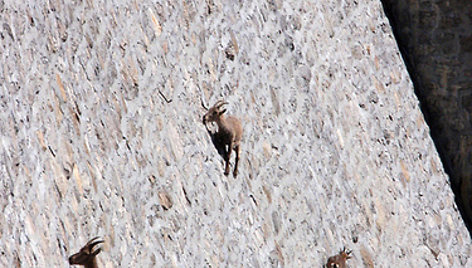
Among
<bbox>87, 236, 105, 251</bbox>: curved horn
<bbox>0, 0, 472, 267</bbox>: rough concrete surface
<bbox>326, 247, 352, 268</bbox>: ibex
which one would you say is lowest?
<bbox>326, 247, 352, 268</bbox>: ibex

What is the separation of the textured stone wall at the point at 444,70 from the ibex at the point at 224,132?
8.77ft

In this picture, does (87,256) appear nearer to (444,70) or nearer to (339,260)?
(339,260)

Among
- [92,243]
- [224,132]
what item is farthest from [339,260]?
[92,243]

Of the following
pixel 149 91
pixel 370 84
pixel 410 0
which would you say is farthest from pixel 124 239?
pixel 410 0

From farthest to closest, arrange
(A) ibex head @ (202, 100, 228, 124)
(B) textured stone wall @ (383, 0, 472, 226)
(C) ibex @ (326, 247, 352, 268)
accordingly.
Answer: (B) textured stone wall @ (383, 0, 472, 226), (C) ibex @ (326, 247, 352, 268), (A) ibex head @ (202, 100, 228, 124)

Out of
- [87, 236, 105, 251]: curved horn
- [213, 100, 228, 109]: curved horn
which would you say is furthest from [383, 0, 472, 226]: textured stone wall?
[87, 236, 105, 251]: curved horn

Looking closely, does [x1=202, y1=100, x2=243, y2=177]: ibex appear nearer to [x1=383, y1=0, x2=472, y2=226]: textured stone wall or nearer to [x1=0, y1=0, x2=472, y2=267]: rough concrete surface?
A: [x1=0, y1=0, x2=472, y2=267]: rough concrete surface

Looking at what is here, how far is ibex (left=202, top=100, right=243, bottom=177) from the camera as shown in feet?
17.3

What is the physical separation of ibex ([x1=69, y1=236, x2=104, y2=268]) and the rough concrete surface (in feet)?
0.10

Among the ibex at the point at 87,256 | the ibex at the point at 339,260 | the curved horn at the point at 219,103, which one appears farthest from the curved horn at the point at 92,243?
the ibex at the point at 339,260

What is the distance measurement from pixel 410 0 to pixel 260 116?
2.43 m

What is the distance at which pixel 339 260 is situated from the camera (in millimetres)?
6102

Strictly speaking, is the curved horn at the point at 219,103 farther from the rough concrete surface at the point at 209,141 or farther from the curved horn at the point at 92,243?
the curved horn at the point at 92,243

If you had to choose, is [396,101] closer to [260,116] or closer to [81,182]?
[260,116]
